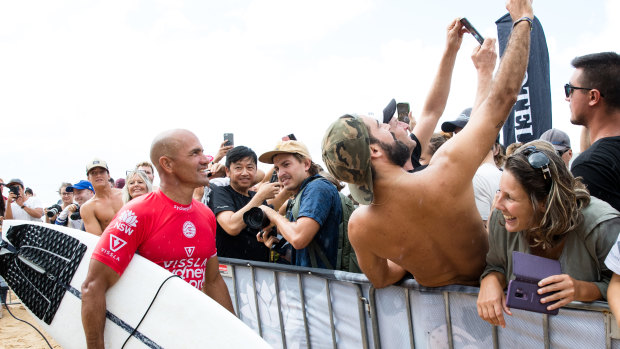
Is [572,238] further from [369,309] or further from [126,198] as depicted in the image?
[126,198]

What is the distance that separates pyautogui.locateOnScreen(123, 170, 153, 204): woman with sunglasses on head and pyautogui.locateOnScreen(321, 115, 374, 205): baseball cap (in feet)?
11.7

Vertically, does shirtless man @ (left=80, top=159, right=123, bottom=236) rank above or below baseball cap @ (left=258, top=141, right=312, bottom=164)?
below

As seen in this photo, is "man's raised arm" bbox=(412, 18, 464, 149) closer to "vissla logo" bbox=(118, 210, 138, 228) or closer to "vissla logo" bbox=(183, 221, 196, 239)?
"vissla logo" bbox=(183, 221, 196, 239)

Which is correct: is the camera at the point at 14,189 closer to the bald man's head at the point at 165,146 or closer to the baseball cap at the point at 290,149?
the baseball cap at the point at 290,149

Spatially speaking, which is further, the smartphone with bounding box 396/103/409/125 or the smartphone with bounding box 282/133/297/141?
the smartphone with bounding box 396/103/409/125

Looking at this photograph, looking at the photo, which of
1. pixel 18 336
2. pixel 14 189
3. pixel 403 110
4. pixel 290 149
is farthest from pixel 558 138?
pixel 14 189

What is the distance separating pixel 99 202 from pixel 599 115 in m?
5.35

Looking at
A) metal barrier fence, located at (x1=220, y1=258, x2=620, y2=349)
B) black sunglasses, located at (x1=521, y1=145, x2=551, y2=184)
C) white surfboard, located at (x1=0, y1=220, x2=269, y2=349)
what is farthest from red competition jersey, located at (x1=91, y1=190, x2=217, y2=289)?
black sunglasses, located at (x1=521, y1=145, x2=551, y2=184)

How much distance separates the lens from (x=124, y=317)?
2.70 meters

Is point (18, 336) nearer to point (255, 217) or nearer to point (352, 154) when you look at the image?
point (255, 217)

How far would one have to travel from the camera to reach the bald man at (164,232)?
8.18ft

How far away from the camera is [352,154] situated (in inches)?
85.8

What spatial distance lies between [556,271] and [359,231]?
0.90 m

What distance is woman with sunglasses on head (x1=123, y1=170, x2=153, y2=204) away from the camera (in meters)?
5.15
